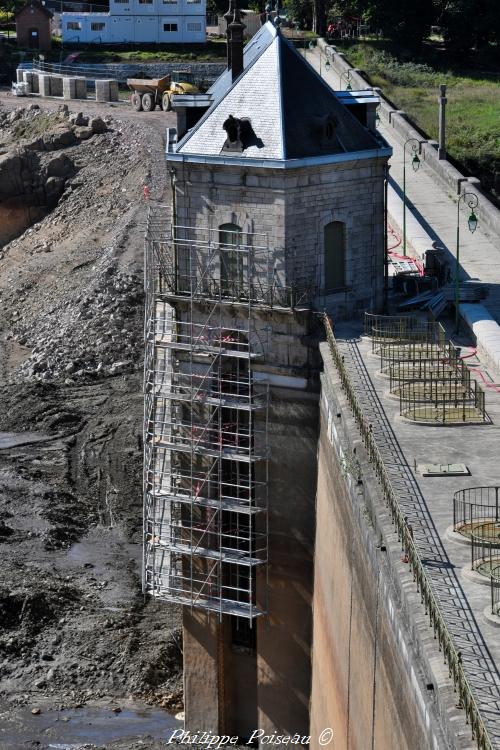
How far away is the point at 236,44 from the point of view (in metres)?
34.5

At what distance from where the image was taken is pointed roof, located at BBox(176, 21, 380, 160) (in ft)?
106

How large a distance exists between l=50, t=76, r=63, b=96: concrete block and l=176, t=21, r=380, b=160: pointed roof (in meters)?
57.6

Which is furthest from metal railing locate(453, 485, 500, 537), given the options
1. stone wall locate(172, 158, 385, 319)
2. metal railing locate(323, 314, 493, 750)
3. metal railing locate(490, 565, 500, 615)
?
stone wall locate(172, 158, 385, 319)

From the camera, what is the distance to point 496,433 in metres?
27.1

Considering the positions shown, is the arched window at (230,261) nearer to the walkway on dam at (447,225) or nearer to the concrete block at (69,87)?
the walkway on dam at (447,225)

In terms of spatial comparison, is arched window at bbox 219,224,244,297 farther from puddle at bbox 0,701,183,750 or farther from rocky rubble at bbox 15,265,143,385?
rocky rubble at bbox 15,265,143,385

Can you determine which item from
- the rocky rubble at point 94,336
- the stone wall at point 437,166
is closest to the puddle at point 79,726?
the stone wall at point 437,166

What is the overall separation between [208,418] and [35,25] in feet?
240

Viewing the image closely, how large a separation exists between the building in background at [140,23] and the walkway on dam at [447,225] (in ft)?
112

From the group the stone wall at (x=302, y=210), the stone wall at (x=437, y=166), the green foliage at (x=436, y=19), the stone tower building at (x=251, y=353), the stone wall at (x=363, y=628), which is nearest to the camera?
the stone wall at (x=363, y=628)

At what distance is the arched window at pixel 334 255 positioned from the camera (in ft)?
109

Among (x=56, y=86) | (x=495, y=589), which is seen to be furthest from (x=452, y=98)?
(x=495, y=589)

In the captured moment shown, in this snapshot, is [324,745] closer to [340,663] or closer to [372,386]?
[340,663]

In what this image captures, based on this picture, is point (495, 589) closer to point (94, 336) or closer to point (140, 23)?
point (94, 336)
